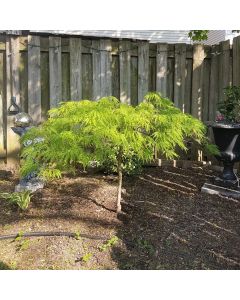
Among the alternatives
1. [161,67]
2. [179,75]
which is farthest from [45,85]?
[179,75]

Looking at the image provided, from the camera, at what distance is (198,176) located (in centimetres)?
596

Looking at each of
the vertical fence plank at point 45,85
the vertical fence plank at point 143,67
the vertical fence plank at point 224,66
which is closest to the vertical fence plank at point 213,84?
the vertical fence plank at point 224,66

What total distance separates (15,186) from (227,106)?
3.25m

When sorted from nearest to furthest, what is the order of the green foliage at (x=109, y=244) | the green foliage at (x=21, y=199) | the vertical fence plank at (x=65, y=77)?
the green foliage at (x=109, y=244) → the green foliage at (x=21, y=199) → the vertical fence plank at (x=65, y=77)

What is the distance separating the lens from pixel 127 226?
13.3ft

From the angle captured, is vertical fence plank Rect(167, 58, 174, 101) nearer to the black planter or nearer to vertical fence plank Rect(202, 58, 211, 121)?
vertical fence plank Rect(202, 58, 211, 121)

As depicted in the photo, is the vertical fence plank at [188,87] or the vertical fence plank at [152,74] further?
the vertical fence plank at [188,87]

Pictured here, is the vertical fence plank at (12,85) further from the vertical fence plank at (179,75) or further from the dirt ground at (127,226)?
the vertical fence plank at (179,75)

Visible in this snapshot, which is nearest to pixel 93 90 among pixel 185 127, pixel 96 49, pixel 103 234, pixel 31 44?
pixel 96 49

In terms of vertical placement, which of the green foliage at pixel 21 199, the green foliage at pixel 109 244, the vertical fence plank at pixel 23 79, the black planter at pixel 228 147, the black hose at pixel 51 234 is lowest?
the green foliage at pixel 109 244

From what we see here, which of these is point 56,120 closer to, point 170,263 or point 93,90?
point 170,263

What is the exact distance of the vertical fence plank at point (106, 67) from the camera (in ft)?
20.3

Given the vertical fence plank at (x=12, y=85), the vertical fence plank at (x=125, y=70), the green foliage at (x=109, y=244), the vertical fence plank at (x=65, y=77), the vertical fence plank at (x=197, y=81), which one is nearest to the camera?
the green foliage at (x=109, y=244)

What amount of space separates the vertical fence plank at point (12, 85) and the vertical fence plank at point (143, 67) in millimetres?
2016
